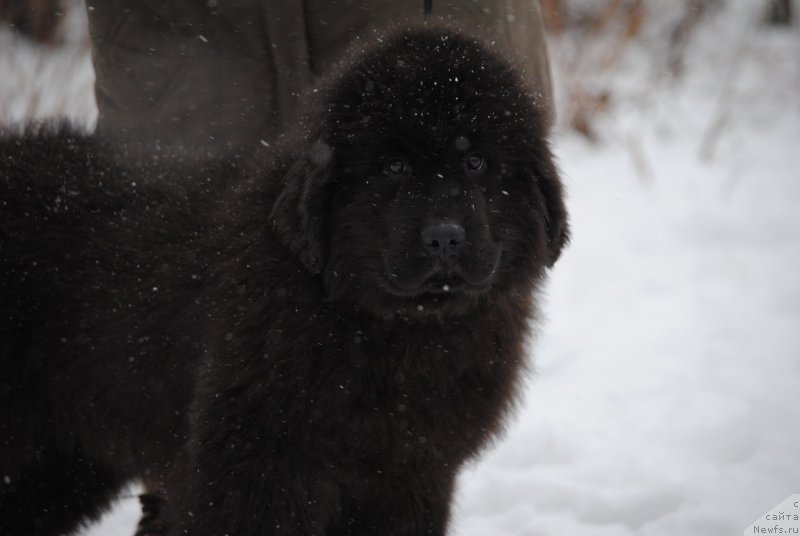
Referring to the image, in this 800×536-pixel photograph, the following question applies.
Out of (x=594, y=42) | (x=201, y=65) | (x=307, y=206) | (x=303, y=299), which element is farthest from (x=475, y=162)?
(x=594, y=42)

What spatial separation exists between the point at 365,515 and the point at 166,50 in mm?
1938

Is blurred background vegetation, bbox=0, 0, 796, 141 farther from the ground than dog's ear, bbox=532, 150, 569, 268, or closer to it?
farther from the ground

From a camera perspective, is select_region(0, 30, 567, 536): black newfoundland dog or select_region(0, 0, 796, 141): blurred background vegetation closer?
select_region(0, 30, 567, 536): black newfoundland dog

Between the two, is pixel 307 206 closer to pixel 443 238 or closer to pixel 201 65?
pixel 443 238

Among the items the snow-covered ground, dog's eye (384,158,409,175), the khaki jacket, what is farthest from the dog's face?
the khaki jacket

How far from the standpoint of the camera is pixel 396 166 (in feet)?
8.46

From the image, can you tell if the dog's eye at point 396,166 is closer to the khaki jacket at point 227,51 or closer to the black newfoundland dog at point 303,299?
the black newfoundland dog at point 303,299

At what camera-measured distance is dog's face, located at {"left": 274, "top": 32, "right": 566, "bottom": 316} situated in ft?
8.20

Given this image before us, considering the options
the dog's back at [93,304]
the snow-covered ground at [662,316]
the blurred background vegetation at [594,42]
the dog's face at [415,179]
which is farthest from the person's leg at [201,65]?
the blurred background vegetation at [594,42]

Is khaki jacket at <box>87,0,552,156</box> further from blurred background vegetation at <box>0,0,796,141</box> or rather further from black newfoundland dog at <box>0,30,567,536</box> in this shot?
blurred background vegetation at <box>0,0,796,141</box>

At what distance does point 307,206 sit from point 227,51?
1.24 m

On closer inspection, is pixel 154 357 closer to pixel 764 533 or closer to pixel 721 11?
pixel 764 533

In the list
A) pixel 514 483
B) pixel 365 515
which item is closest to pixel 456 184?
pixel 365 515

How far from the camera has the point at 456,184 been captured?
2547mm
